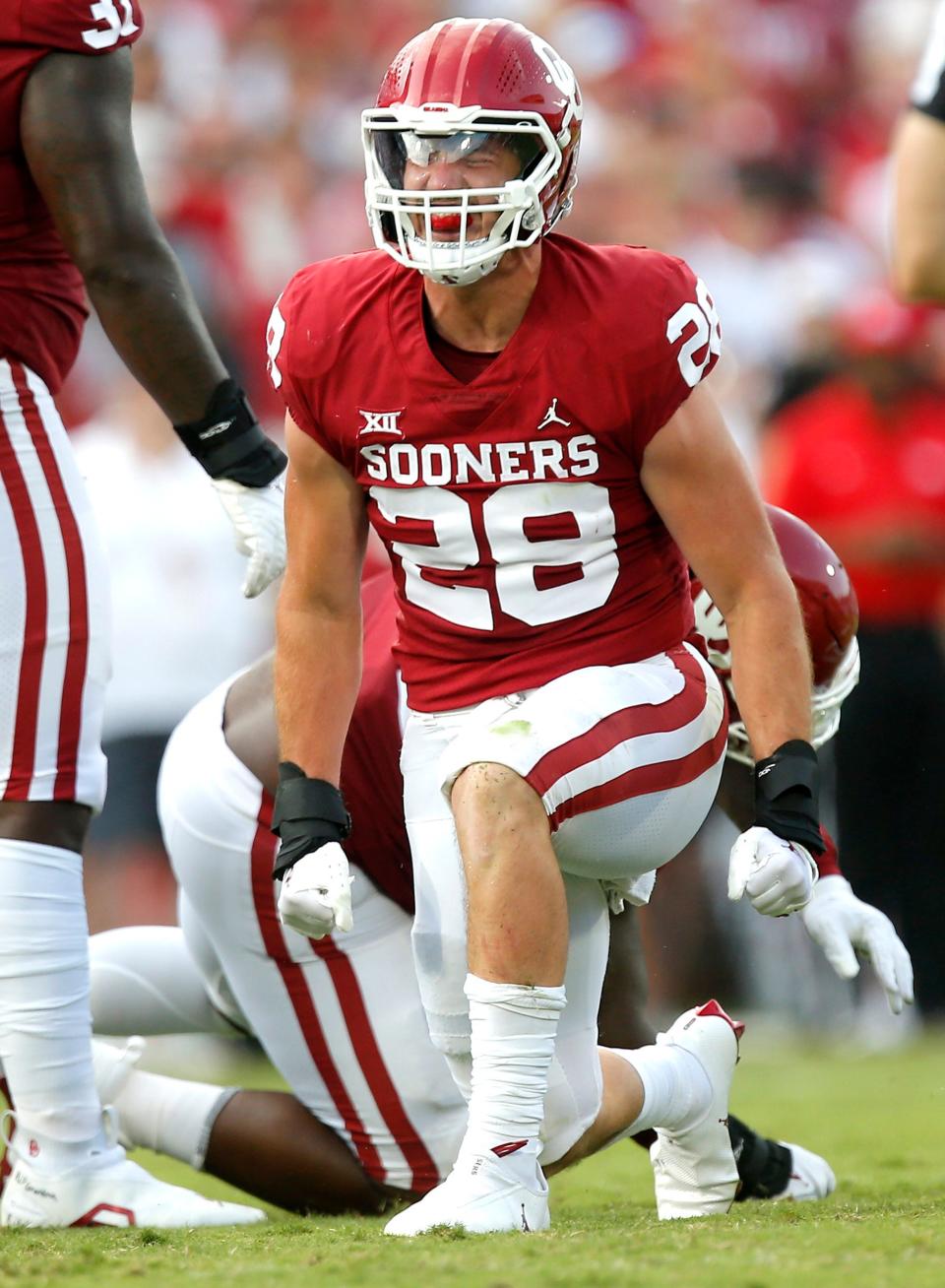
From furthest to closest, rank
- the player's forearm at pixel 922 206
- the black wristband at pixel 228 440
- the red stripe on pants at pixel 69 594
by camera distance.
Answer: the black wristband at pixel 228 440 → the red stripe on pants at pixel 69 594 → the player's forearm at pixel 922 206

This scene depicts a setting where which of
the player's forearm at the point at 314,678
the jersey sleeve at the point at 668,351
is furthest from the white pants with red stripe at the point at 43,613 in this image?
the jersey sleeve at the point at 668,351

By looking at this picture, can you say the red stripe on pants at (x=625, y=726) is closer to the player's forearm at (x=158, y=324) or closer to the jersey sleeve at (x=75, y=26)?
the player's forearm at (x=158, y=324)

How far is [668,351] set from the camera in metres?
2.98

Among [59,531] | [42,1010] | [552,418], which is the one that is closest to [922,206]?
[552,418]

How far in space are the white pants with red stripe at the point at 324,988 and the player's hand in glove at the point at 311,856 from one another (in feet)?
1.65

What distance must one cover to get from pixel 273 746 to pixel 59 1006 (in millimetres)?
618

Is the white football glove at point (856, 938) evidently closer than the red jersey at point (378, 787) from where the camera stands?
Yes

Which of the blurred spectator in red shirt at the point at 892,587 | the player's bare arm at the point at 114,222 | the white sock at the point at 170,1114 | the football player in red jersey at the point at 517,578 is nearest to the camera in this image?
the football player in red jersey at the point at 517,578

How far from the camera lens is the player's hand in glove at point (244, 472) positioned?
3.48 m

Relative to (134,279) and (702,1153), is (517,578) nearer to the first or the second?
(134,279)

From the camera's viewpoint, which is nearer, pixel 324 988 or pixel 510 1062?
pixel 510 1062

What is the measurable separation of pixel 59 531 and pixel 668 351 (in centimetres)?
104

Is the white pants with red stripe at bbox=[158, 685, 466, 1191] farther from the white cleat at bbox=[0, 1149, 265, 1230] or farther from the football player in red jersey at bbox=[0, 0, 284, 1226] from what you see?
the white cleat at bbox=[0, 1149, 265, 1230]

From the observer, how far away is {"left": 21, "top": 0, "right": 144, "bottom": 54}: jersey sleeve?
3.21 m
